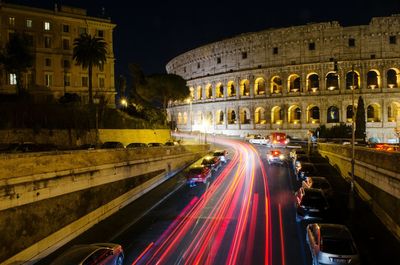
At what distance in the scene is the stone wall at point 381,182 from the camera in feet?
66.2

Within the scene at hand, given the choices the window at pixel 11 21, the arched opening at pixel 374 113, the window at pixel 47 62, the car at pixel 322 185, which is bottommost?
the car at pixel 322 185

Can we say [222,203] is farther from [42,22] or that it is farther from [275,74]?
[275,74]

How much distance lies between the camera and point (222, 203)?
26.5 m

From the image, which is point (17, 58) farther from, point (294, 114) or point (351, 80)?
point (351, 80)

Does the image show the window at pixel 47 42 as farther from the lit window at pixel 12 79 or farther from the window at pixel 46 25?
the lit window at pixel 12 79

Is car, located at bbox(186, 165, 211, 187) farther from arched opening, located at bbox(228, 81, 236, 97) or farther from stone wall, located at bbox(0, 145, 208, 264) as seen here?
arched opening, located at bbox(228, 81, 236, 97)

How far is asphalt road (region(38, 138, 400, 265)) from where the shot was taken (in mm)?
17656

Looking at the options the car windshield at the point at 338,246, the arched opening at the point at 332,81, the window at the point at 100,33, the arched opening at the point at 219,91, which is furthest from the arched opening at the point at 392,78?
the car windshield at the point at 338,246

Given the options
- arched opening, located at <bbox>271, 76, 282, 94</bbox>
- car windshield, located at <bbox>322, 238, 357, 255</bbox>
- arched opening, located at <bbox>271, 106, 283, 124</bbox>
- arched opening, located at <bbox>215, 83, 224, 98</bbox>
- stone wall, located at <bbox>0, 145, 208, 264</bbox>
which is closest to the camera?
car windshield, located at <bbox>322, 238, 357, 255</bbox>

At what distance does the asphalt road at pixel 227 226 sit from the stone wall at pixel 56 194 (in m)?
0.84

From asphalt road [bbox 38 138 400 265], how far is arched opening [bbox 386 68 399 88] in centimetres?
4602

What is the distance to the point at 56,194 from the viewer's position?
21750 millimetres

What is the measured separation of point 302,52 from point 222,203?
56319mm

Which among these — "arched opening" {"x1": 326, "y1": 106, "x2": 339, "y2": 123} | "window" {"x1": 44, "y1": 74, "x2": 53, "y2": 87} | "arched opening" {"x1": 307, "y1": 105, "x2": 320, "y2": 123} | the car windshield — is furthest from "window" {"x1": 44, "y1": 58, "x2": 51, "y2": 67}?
"arched opening" {"x1": 326, "y1": 106, "x2": 339, "y2": 123}
